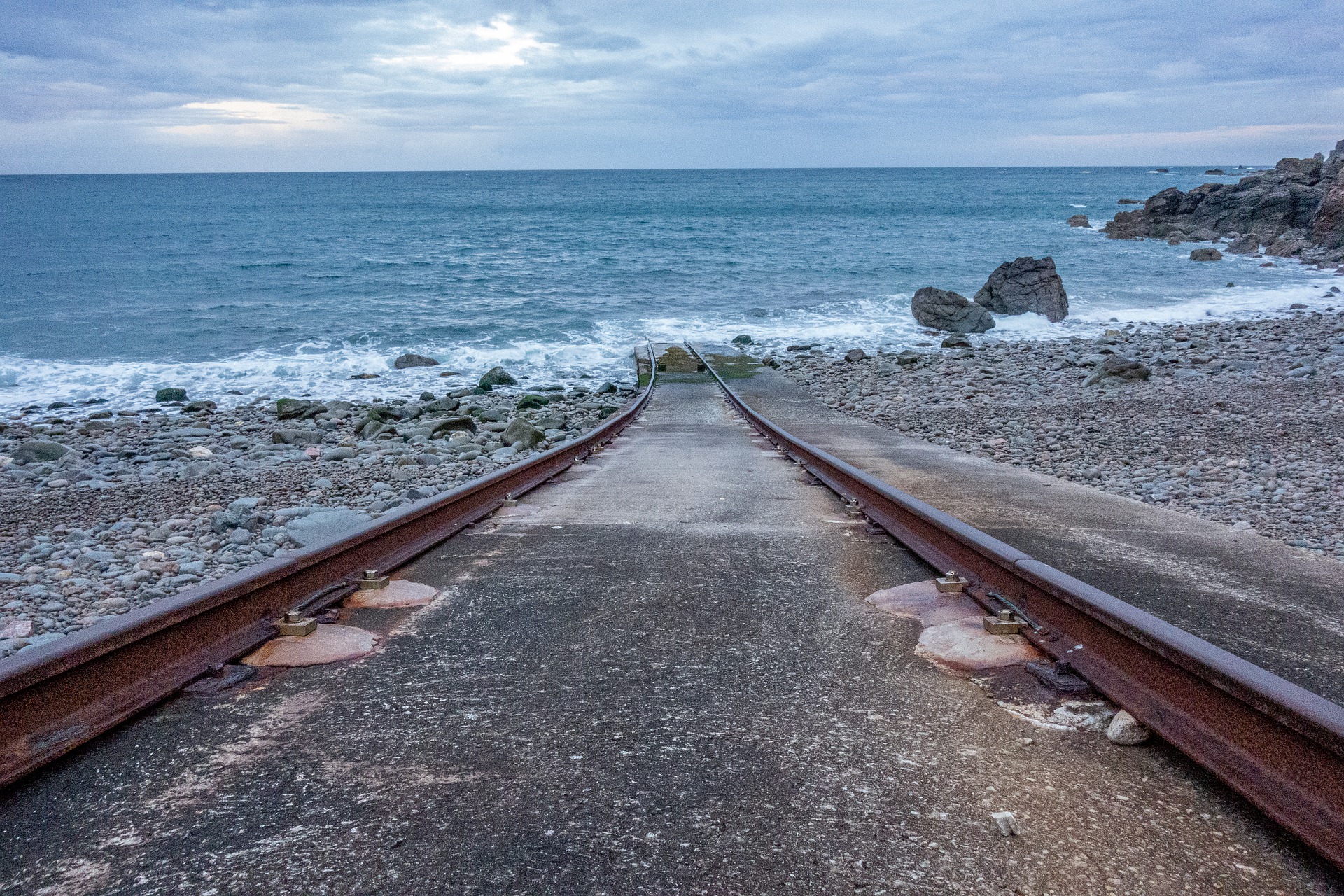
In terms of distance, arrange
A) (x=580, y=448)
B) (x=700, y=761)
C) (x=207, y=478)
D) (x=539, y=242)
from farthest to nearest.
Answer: (x=539, y=242), (x=207, y=478), (x=580, y=448), (x=700, y=761)

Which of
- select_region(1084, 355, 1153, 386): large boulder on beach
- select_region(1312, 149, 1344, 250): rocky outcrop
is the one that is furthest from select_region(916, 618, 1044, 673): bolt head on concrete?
select_region(1312, 149, 1344, 250): rocky outcrop

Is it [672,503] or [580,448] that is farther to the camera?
[580,448]

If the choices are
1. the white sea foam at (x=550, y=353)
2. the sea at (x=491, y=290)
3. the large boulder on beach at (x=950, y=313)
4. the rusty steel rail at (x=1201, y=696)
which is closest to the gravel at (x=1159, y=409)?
the large boulder on beach at (x=950, y=313)

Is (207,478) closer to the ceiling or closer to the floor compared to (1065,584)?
closer to the floor

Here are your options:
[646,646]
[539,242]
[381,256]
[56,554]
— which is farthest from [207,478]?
[539,242]

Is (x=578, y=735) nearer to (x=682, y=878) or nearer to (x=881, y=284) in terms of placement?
(x=682, y=878)

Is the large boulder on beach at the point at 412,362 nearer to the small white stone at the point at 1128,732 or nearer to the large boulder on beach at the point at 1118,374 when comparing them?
the large boulder on beach at the point at 1118,374

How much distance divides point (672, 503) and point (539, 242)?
61.0 meters

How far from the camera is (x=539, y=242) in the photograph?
64375 millimetres

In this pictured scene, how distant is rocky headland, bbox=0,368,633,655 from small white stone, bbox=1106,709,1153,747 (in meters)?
4.72

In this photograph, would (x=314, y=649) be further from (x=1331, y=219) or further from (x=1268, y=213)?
(x=1268, y=213)

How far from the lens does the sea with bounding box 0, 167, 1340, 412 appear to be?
917 inches

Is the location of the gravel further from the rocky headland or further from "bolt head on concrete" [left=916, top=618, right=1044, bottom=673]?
the rocky headland

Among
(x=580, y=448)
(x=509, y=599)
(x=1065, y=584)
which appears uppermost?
(x=1065, y=584)
